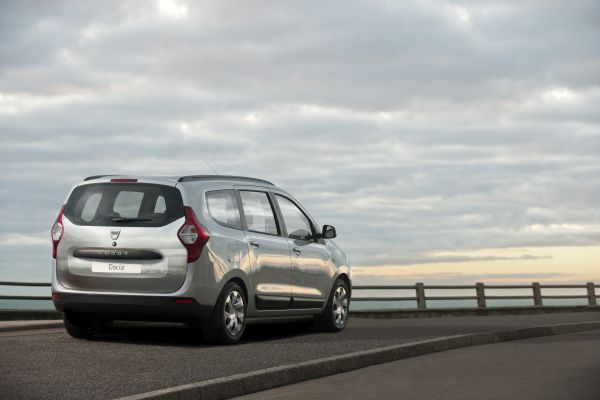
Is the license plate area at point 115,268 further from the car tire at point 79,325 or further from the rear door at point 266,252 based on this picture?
the rear door at point 266,252

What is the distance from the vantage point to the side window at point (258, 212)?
12336 mm

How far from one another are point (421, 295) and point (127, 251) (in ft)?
58.8

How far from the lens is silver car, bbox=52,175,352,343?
431 inches

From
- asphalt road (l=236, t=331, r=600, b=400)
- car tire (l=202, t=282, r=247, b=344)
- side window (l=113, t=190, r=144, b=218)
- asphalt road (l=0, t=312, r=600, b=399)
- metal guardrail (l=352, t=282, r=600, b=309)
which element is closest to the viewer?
asphalt road (l=0, t=312, r=600, b=399)

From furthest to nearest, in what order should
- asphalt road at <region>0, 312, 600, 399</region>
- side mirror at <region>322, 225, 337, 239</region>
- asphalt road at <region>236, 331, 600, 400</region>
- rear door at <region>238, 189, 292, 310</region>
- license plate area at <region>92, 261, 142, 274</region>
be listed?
side mirror at <region>322, 225, 337, 239</region>, rear door at <region>238, 189, 292, 310</region>, license plate area at <region>92, 261, 142, 274</region>, asphalt road at <region>236, 331, 600, 400</region>, asphalt road at <region>0, 312, 600, 399</region>

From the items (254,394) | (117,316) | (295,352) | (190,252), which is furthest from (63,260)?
(254,394)

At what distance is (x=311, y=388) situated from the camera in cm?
888

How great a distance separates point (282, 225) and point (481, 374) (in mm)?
4101

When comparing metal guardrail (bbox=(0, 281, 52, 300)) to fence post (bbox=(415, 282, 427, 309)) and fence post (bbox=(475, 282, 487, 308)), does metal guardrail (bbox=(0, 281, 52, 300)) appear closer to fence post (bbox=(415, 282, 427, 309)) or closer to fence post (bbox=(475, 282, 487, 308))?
fence post (bbox=(415, 282, 427, 309))

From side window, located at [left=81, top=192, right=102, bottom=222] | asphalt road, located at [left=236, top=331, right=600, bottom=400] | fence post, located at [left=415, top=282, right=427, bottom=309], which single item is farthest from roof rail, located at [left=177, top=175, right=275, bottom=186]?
fence post, located at [left=415, top=282, right=427, bottom=309]

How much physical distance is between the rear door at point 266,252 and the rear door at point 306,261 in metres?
0.21

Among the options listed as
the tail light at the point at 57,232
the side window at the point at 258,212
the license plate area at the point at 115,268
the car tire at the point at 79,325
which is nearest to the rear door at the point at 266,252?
the side window at the point at 258,212

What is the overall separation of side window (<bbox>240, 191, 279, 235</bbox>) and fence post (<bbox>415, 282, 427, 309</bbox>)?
607 inches

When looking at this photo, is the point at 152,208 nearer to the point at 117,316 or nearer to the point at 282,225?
the point at 117,316
